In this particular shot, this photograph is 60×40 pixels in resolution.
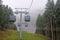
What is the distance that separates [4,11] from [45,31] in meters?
1.20

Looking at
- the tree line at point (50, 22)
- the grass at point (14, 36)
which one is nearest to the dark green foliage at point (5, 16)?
the grass at point (14, 36)

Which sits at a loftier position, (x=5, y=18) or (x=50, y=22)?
(x=5, y=18)

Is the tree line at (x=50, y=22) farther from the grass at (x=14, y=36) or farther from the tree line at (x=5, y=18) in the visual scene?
the tree line at (x=5, y=18)

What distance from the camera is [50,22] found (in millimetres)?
6824

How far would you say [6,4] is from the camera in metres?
6.79

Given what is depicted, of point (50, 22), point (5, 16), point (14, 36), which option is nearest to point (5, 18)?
point (5, 16)

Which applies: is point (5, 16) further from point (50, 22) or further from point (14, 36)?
point (50, 22)

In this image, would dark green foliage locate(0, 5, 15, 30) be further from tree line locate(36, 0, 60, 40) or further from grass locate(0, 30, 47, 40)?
tree line locate(36, 0, 60, 40)

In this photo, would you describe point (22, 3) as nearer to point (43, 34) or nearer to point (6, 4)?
point (6, 4)

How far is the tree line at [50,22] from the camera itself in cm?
680

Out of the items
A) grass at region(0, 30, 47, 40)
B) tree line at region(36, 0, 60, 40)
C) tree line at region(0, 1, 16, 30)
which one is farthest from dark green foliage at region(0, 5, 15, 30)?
tree line at region(36, 0, 60, 40)

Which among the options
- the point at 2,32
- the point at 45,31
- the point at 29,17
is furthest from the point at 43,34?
the point at 2,32

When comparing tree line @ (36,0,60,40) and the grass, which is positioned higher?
tree line @ (36,0,60,40)

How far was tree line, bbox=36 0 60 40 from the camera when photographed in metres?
6.80
